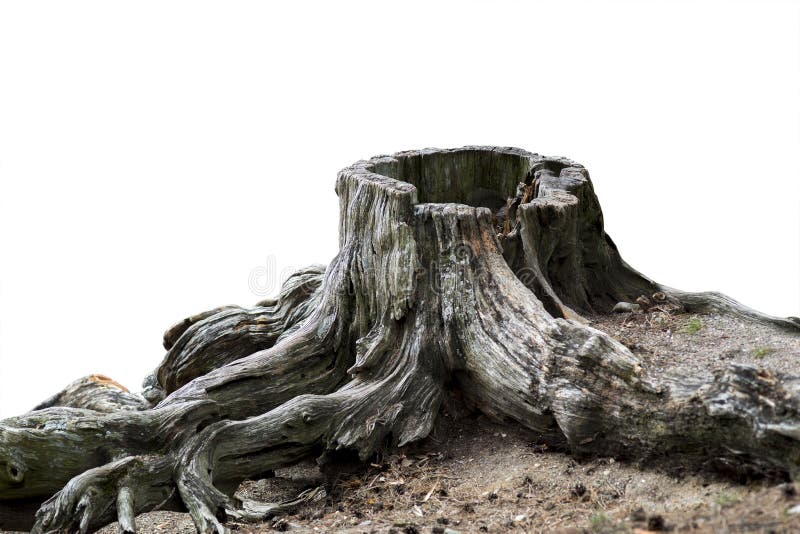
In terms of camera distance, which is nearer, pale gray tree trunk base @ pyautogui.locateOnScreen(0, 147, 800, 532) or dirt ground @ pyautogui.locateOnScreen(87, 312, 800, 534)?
dirt ground @ pyautogui.locateOnScreen(87, 312, 800, 534)

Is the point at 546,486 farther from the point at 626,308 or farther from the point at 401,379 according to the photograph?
the point at 626,308

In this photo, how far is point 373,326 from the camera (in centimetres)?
902

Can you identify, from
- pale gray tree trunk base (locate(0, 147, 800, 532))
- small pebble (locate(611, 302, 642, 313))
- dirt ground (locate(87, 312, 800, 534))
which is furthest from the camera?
small pebble (locate(611, 302, 642, 313))

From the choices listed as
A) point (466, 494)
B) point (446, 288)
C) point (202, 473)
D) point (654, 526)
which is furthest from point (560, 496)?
point (202, 473)

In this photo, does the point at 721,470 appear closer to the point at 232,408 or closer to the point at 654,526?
the point at 654,526

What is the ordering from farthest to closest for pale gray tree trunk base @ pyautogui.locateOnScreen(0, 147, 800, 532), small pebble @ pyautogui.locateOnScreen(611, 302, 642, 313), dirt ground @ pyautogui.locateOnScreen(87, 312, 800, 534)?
small pebble @ pyautogui.locateOnScreen(611, 302, 642, 313), pale gray tree trunk base @ pyautogui.locateOnScreen(0, 147, 800, 532), dirt ground @ pyautogui.locateOnScreen(87, 312, 800, 534)

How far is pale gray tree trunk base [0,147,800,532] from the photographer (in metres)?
7.61

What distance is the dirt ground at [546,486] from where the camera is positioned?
6.67 metres

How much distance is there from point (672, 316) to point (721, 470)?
228 centimetres

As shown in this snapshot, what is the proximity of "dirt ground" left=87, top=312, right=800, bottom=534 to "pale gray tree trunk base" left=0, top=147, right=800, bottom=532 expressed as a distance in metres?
0.18

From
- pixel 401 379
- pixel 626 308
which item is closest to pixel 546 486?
pixel 401 379

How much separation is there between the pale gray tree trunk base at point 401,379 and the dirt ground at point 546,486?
0.18 meters

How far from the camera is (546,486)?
7.75 metres

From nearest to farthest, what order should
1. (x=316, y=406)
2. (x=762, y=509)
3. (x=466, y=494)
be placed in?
1. (x=762, y=509)
2. (x=466, y=494)
3. (x=316, y=406)
